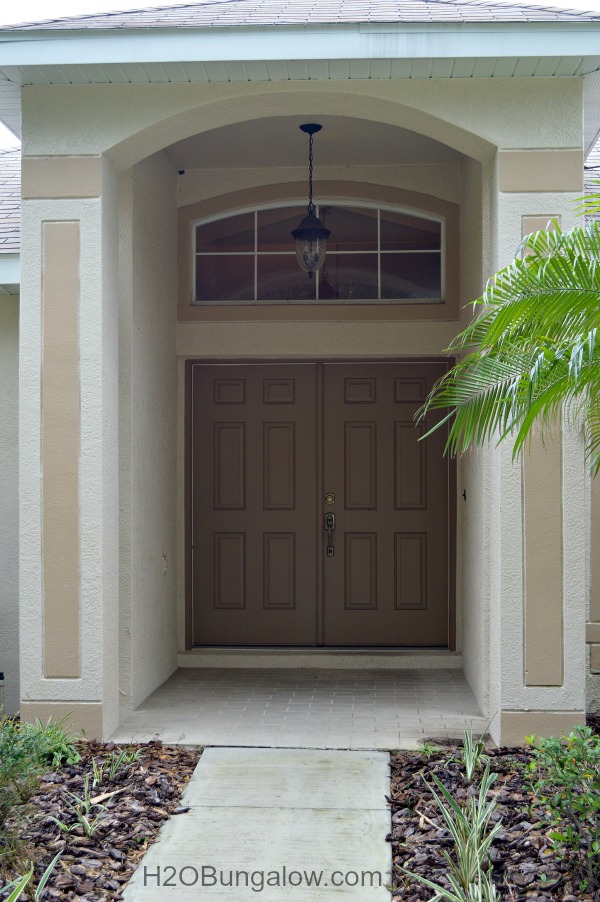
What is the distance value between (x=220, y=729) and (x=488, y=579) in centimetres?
208

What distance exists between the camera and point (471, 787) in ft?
17.9

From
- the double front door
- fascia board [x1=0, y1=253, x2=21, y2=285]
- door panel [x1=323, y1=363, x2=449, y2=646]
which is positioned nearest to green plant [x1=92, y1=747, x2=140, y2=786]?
the double front door

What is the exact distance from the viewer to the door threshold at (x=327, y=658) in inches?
342

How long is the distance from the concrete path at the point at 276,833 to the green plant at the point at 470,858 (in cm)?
35

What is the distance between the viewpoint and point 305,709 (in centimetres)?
723

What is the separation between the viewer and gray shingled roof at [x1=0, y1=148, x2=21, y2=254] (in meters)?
7.91

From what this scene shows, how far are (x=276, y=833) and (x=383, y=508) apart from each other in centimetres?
423

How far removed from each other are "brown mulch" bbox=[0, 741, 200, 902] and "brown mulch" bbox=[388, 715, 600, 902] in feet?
4.14

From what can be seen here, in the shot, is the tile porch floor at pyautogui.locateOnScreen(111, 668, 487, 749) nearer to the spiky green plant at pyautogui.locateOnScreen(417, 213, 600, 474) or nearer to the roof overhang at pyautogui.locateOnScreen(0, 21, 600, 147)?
the spiky green plant at pyautogui.locateOnScreen(417, 213, 600, 474)

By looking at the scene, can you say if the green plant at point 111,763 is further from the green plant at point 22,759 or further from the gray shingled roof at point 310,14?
the gray shingled roof at point 310,14

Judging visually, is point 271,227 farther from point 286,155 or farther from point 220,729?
point 220,729

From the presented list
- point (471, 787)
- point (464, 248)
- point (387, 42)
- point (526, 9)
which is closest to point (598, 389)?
point (471, 787)

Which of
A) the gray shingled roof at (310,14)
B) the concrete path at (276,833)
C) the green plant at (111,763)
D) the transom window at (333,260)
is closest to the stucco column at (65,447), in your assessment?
the green plant at (111,763)

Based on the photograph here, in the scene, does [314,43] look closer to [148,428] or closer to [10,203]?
[148,428]
